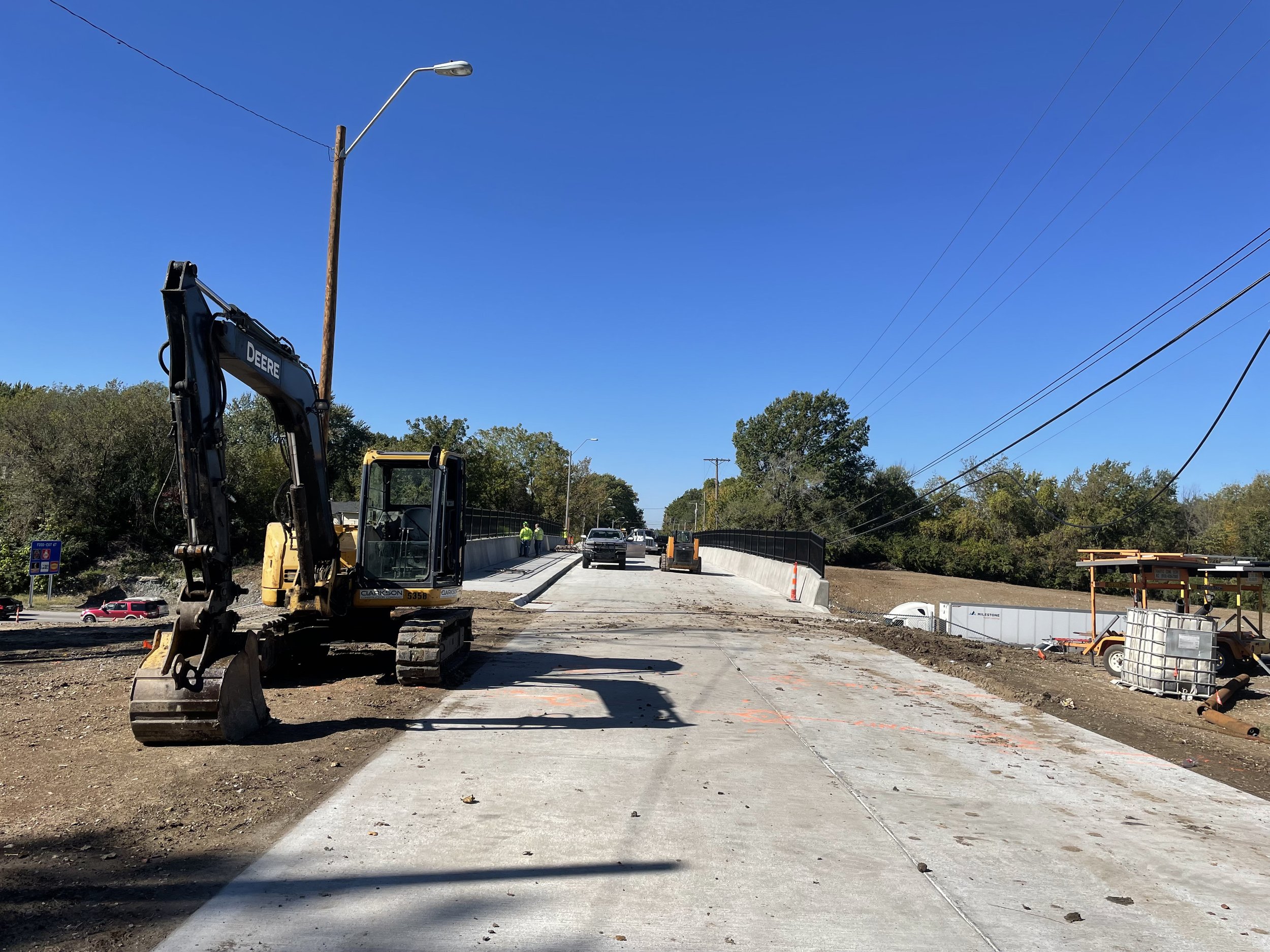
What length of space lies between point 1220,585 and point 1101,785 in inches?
472

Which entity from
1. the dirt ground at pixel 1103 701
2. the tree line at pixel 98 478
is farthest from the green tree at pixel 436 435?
the dirt ground at pixel 1103 701

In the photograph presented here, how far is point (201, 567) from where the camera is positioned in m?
6.93

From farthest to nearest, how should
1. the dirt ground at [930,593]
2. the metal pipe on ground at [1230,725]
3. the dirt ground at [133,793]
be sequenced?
1. the dirt ground at [930,593]
2. the metal pipe on ground at [1230,725]
3. the dirt ground at [133,793]

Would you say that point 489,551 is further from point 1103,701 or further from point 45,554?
point 1103,701

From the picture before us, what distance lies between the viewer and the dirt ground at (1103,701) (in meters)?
8.85

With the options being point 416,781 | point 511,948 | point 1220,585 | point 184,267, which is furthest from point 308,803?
point 1220,585

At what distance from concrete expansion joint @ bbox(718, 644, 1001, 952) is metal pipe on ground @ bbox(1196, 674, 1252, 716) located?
6.50m

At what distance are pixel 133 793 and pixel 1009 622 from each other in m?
28.6

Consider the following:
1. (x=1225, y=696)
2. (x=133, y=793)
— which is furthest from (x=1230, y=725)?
(x=133, y=793)

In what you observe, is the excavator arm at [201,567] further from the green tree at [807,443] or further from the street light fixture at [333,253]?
the green tree at [807,443]

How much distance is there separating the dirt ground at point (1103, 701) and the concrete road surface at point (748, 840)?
732 millimetres

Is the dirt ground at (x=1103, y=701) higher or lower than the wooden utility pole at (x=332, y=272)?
lower

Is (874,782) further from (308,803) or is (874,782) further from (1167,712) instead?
(1167,712)

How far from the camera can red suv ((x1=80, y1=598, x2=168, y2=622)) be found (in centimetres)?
2472
